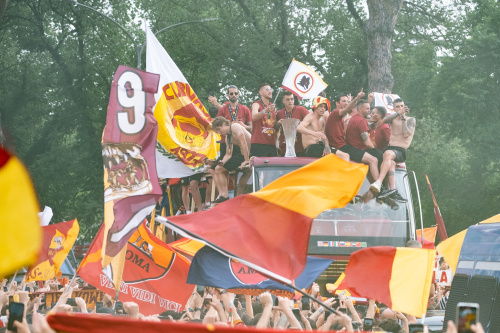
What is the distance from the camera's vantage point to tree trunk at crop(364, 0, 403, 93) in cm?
2244

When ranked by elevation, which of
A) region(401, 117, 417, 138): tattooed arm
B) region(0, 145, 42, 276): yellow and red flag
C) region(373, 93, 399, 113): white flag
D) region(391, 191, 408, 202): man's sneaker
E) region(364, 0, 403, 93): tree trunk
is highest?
region(364, 0, 403, 93): tree trunk

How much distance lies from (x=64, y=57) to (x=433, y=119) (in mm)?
14553

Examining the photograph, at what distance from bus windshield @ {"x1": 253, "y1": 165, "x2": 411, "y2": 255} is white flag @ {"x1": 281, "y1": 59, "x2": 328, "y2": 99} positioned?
8.15ft

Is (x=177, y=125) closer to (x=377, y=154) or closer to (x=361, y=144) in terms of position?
(x=361, y=144)

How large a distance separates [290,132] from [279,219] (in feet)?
22.7

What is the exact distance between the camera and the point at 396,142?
14.4 meters

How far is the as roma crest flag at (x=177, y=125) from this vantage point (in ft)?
51.2

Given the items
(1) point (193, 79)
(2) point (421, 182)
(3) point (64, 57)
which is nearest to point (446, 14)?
(2) point (421, 182)

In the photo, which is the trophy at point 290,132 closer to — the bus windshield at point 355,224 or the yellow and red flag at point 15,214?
the bus windshield at point 355,224

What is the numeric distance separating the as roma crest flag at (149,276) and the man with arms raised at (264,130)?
4.24 m

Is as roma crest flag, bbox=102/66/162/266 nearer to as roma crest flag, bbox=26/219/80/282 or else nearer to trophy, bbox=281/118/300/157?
trophy, bbox=281/118/300/157


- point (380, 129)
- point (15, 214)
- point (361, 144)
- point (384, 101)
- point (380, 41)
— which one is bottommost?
point (361, 144)

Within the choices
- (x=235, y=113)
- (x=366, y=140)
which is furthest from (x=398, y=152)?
(x=235, y=113)

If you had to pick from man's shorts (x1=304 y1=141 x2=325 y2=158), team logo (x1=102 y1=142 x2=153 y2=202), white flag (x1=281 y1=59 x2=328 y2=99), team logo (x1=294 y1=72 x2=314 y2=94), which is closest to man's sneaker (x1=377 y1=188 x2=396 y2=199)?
man's shorts (x1=304 y1=141 x2=325 y2=158)
